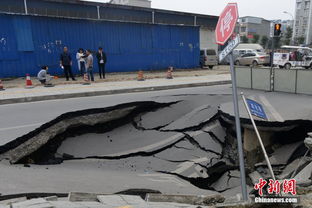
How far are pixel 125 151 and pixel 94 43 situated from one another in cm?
1205

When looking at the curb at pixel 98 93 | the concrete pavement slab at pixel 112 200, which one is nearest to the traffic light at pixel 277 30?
the curb at pixel 98 93

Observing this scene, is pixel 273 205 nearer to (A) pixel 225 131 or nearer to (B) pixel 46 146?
(A) pixel 225 131

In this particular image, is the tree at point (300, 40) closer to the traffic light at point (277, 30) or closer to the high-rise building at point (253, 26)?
the high-rise building at point (253, 26)

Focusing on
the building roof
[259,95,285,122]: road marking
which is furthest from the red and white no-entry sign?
the building roof

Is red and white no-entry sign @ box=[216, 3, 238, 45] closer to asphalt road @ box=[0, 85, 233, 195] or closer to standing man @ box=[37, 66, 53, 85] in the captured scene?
asphalt road @ box=[0, 85, 233, 195]

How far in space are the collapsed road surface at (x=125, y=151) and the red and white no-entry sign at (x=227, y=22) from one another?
242cm

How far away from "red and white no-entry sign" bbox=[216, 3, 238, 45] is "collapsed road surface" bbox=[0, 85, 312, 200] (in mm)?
2419

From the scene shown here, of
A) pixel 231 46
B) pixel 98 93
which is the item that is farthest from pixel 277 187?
pixel 98 93

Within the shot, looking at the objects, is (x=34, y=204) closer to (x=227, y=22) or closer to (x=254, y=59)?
(x=227, y=22)

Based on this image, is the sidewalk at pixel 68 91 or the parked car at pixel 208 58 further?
the parked car at pixel 208 58

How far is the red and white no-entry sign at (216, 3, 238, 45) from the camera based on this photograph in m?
2.70

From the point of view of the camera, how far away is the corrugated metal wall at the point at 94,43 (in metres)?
13.8

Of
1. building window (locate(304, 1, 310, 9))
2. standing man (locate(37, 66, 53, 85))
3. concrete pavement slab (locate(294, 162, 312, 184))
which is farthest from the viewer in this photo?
building window (locate(304, 1, 310, 9))

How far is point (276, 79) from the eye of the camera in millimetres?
9859
